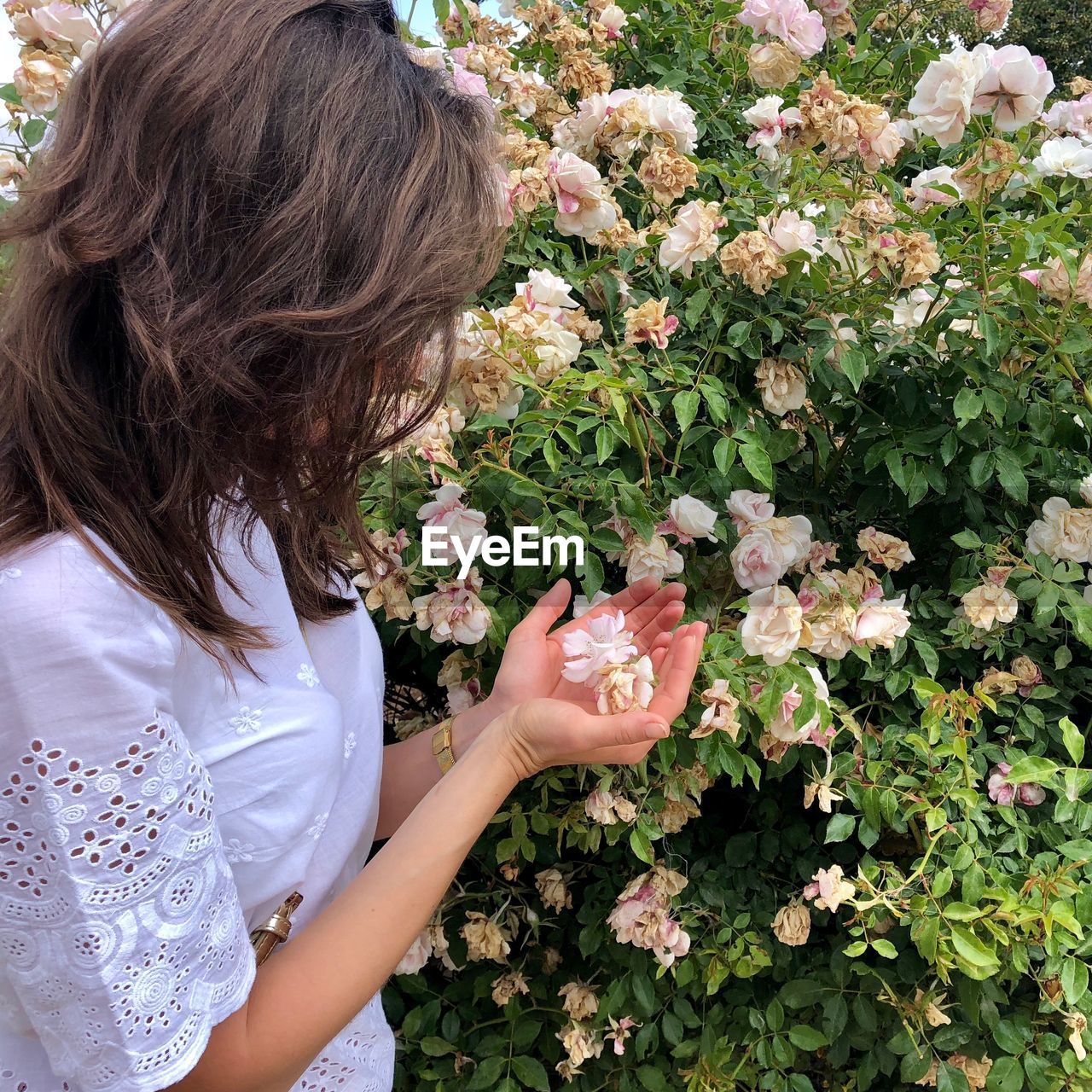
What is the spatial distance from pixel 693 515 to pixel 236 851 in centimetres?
85

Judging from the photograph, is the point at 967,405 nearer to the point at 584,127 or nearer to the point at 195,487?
the point at 584,127

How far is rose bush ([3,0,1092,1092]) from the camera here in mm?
1460

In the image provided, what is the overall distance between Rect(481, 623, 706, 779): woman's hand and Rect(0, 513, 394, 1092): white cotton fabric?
28 centimetres

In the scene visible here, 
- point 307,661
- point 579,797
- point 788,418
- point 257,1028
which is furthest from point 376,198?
A: point 579,797

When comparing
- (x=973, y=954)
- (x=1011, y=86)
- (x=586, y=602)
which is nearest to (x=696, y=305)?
(x=586, y=602)

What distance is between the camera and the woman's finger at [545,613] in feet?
4.71

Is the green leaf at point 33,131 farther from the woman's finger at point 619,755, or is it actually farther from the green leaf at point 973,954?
the green leaf at point 973,954

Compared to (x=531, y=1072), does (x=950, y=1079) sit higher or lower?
higher

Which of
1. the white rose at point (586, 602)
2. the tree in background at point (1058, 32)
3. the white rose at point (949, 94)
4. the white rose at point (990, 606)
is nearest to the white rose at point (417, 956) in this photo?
the white rose at point (586, 602)

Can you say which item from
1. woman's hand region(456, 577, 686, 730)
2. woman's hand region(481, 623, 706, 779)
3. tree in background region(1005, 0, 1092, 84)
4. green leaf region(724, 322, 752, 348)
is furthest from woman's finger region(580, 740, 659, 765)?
tree in background region(1005, 0, 1092, 84)

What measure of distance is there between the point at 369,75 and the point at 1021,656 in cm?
147

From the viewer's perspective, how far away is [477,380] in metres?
1.39

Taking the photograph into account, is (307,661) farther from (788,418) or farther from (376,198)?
(788,418)

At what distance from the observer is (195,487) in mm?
949
